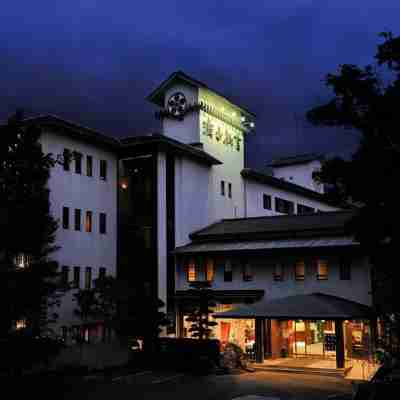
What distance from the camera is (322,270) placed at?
3531cm

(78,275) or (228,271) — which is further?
(228,271)

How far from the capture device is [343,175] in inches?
835

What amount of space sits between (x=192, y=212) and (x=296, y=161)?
26688mm

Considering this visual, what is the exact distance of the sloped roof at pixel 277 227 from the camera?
36844 mm

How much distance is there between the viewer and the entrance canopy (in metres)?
30.8

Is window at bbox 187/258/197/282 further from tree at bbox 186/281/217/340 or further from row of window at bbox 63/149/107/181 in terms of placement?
row of window at bbox 63/149/107/181

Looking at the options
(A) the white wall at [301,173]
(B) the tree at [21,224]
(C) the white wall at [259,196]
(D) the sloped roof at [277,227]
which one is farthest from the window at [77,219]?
(A) the white wall at [301,173]

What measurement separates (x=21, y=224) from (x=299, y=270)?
54.5ft

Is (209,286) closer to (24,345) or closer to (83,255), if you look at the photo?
(83,255)

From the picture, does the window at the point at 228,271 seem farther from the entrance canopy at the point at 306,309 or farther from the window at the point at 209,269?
the entrance canopy at the point at 306,309

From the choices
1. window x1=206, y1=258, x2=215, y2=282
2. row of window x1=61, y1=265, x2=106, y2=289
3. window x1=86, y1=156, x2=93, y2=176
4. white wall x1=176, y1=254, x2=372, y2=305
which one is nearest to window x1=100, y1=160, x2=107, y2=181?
window x1=86, y1=156, x2=93, y2=176

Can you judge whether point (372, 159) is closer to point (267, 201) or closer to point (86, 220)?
point (86, 220)

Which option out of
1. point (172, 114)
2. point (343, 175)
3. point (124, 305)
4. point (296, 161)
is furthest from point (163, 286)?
point (296, 161)

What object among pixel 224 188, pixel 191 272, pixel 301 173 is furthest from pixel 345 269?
pixel 301 173
